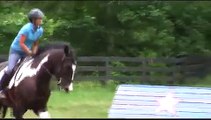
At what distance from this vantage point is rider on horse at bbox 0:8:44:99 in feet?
27.6

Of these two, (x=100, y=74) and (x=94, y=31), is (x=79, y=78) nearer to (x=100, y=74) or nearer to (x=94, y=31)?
(x=100, y=74)

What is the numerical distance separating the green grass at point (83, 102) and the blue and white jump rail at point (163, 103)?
2159mm

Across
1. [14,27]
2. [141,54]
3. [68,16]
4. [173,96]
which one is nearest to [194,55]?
[141,54]

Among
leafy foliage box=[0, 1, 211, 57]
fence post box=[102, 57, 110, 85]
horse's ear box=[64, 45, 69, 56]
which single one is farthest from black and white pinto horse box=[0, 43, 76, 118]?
fence post box=[102, 57, 110, 85]

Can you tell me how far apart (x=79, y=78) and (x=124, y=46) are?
8.69 ft

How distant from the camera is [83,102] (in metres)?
13.5

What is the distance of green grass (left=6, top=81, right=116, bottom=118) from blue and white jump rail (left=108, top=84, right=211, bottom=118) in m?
2.16

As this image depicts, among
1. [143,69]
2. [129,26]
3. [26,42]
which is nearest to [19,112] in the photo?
[26,42]

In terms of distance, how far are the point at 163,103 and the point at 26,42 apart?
96.3 inches

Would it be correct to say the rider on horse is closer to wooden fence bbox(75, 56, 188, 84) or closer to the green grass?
the green grass

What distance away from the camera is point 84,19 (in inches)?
698

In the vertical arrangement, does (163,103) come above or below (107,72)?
above

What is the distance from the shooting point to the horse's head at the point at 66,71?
312 inches

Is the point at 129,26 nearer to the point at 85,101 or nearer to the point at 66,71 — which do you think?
the point at 85,101
